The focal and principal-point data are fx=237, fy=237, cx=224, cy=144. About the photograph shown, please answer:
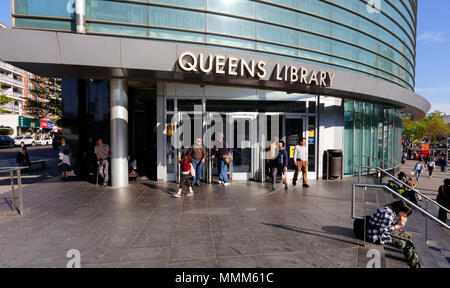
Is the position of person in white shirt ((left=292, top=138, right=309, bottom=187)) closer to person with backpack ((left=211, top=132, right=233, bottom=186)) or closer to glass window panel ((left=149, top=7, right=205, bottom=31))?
person with backpack ((left=211, top=132, right=233, bottom=186))

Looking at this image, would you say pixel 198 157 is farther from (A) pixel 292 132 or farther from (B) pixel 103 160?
(A) pixel 292 132

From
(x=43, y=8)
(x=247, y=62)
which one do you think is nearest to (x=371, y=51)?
(x=247, y=62)

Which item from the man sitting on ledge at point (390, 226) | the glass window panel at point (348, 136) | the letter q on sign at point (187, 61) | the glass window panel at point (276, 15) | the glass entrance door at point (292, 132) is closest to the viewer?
the man sitting on ledge at point (390, 226)

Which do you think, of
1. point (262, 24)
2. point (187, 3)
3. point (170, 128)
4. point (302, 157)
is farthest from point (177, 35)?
point (302, 157)

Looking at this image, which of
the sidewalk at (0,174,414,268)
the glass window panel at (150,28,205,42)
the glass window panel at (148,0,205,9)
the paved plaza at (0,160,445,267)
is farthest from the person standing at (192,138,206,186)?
the glass window panel at (148,0,205,9)

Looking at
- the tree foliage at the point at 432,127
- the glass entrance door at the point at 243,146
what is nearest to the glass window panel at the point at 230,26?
the glass entrance door at the point at 243,146

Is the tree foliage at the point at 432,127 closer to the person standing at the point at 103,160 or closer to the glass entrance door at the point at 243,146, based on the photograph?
the glass entrance door at the point at 243,146

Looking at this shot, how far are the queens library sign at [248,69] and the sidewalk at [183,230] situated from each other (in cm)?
405

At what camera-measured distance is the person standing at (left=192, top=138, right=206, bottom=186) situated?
29.3 ft

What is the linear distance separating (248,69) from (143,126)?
6.92 metres

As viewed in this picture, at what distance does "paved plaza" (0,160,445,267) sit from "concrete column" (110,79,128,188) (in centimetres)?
81

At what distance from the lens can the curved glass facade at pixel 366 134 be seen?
39.6 feet

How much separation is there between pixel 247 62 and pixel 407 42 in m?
15.6
